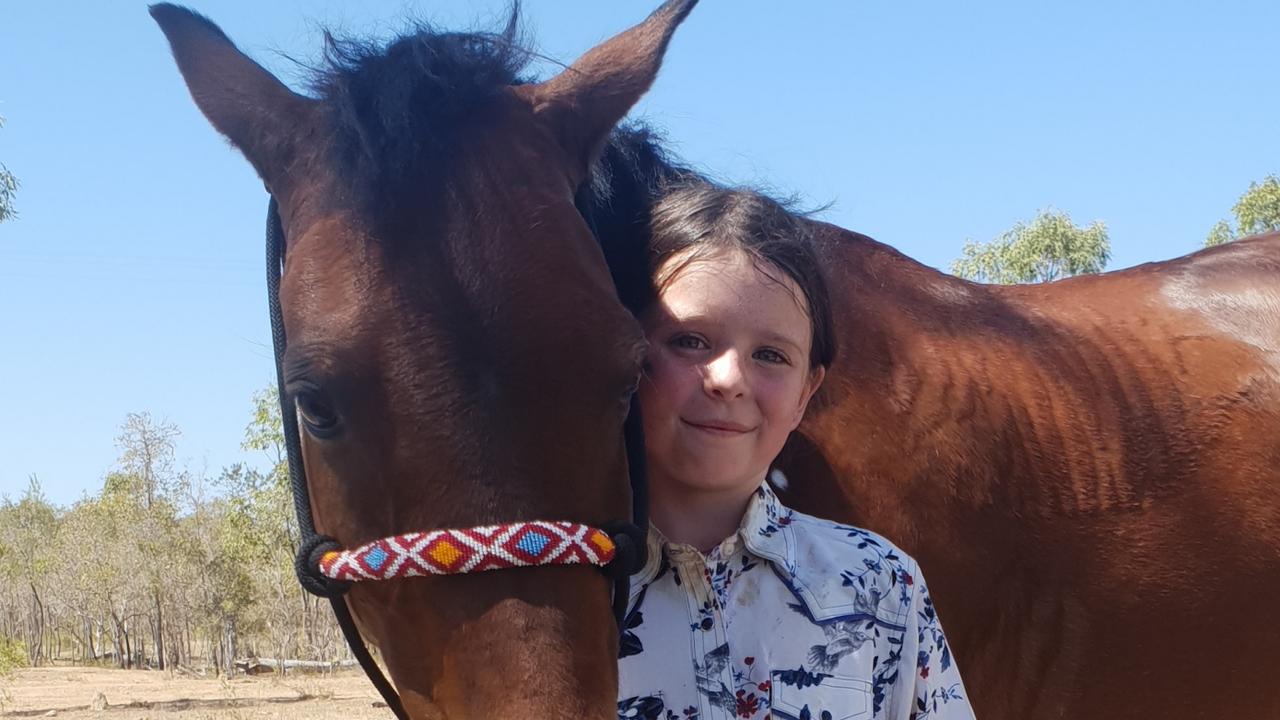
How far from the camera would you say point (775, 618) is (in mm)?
1673

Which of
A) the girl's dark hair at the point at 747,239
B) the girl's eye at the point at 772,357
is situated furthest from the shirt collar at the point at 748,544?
the girl's dark hair at the point at 747,239

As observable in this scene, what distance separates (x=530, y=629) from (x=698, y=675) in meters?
0.33

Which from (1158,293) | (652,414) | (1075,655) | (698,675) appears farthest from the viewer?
(1158,293)

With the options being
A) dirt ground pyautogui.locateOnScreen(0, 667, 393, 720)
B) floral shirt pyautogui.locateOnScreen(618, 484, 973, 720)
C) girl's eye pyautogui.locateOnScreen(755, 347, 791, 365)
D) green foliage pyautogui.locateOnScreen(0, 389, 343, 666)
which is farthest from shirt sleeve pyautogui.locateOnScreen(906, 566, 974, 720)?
green foliage pyautogui.locateOnScreen(0, 389, 343, 666)

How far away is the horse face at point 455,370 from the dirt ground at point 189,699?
1546 cm

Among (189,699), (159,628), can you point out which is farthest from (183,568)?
(189,699)

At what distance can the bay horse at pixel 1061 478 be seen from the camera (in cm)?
263

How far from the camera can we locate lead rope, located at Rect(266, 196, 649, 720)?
1576mm

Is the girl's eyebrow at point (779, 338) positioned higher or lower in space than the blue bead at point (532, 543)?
higher

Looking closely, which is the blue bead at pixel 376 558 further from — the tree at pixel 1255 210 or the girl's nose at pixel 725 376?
the tree at pixel 1255 210

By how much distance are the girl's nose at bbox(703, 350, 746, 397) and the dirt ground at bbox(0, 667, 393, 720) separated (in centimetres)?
1554

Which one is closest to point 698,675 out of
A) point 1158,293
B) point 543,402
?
point 543,402

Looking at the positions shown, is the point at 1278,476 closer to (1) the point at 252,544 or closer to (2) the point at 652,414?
(2) the point at 652,414

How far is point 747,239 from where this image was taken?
1863 mm
